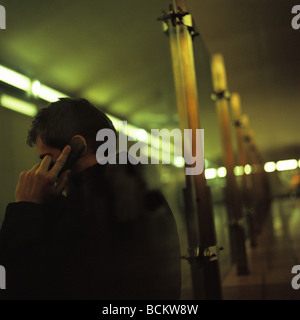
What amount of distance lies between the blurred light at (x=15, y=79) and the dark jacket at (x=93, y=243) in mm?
291

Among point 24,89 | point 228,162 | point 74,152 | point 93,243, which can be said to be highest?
point 228,162

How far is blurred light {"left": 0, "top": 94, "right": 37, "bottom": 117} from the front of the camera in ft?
3.87

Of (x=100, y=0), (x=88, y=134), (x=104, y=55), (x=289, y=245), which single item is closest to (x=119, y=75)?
(x=104, y=55)

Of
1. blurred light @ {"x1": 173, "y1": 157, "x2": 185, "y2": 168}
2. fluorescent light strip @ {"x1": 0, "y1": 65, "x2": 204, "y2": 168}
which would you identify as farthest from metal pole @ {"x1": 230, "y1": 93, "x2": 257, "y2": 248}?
fluorescent light strip @ {"x1": 0, "y1": 65, "x2": 204, "y2": 168}

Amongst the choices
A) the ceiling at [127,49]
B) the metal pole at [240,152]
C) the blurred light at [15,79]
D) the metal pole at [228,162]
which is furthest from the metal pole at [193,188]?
the metal pole at [240,152]

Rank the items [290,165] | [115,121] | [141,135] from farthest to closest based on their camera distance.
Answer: [290,165]
[141,135]
[115,121]

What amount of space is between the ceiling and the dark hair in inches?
2.1

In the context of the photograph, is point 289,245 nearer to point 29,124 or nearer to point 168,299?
point 168,299

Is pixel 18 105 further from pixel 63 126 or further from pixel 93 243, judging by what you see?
pixel 93 243

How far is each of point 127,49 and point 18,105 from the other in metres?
0.92

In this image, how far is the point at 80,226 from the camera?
1.31 m

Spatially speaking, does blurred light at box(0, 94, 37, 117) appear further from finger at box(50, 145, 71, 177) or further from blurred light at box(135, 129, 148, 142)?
blurred light at box(135, 129, 148, 142)

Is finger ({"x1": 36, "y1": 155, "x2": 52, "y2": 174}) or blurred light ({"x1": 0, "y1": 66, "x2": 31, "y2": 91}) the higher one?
blurred light ({"x1": 0, "y1": 66, "x2": 31, "y2": 91})

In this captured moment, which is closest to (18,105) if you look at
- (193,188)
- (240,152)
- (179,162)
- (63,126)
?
(63,126)
